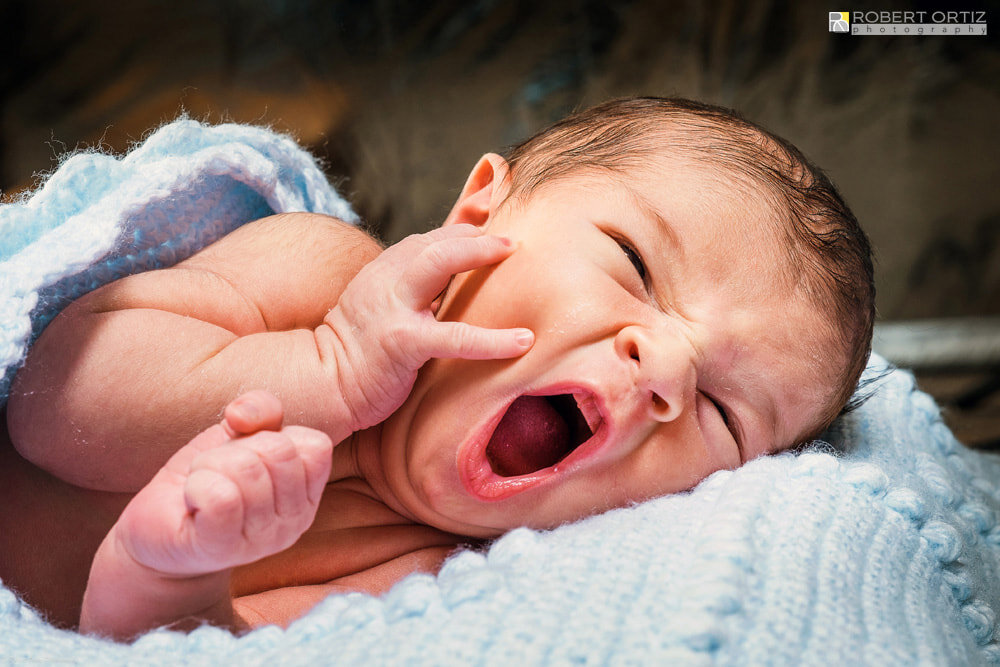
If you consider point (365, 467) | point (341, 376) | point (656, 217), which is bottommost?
point (365, 467)

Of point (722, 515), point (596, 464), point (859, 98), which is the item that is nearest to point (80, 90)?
point (596, 464)

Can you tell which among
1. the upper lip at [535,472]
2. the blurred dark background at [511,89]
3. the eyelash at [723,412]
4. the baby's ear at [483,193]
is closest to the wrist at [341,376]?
the upper lip at [535,472]

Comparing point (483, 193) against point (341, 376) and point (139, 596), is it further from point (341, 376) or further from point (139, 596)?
point (139, 596)

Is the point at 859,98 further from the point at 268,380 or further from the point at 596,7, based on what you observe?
the point at 268,380

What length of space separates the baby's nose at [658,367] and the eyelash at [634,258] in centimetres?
7

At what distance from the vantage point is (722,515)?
0.63 meters

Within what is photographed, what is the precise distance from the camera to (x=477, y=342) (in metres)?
0.71

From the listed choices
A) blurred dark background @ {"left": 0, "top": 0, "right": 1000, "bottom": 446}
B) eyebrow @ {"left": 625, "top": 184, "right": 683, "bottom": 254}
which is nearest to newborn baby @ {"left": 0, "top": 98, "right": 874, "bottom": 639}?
eyebrow @ {"left": 625, "top": 184, "right": 683, "bottom": 254}

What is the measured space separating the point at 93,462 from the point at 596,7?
1155 millimetres

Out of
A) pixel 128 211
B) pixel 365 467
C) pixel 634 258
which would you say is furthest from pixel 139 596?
pixel 634 258

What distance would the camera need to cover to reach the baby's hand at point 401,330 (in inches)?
28.0

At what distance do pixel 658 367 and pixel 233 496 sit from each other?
0.35 metres

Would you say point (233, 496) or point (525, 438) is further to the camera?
point (525, 438)

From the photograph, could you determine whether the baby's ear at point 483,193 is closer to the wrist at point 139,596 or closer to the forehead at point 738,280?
the forehead at point 738,280
